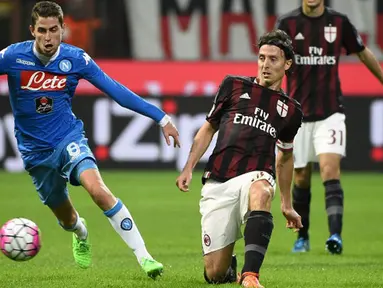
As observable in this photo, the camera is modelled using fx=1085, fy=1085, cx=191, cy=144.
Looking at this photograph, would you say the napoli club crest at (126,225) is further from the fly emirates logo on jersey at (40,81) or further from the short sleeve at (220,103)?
the fly emirates logo on jersey at (40,81)

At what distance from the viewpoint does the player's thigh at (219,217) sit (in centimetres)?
702

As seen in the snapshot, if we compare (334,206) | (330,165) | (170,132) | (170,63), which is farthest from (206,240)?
(170,63)

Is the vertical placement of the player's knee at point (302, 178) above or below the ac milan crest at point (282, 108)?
below

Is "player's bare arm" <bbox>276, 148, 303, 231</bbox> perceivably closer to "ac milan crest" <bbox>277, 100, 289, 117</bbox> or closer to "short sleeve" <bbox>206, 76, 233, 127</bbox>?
"ac milan crest" <bbox>277, 100, 289, 117</bbox>

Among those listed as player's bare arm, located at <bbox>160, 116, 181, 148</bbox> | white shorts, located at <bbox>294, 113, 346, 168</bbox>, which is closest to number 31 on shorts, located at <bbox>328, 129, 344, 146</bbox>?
white shorts, located at <bbox>294, 113, 346, 168</bbox>

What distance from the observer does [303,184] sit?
951 centimetres

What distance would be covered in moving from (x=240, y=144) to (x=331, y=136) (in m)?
2.44

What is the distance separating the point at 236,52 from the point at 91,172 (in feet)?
39.6

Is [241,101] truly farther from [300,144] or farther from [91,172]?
[300,144]

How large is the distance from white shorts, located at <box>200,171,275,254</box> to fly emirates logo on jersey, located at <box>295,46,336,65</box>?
8.83 ft

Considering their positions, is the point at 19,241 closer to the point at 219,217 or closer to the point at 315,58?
the point at 219,217

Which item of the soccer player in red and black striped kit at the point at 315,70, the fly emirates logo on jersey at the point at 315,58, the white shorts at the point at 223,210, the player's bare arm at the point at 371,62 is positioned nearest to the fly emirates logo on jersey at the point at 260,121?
the white shorts at the point at 223,210

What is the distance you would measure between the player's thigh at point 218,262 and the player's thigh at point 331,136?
2473 millimetres

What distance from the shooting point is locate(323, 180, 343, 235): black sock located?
898cm
